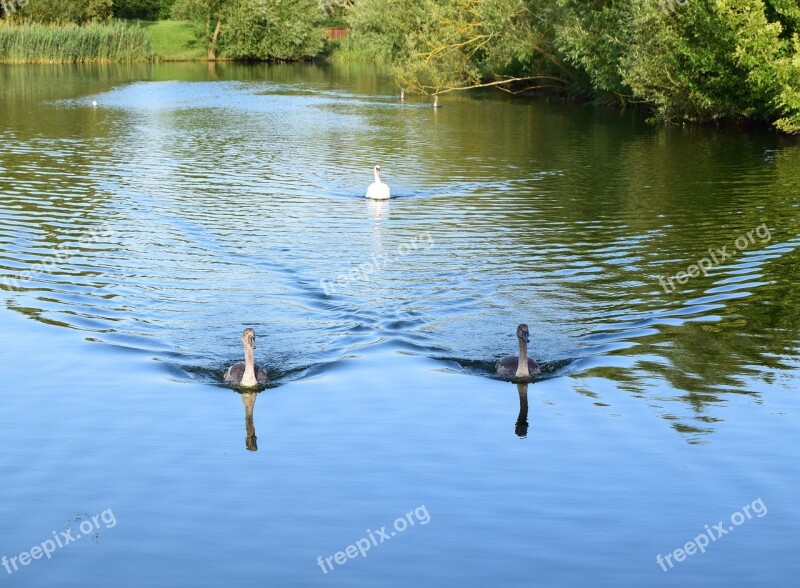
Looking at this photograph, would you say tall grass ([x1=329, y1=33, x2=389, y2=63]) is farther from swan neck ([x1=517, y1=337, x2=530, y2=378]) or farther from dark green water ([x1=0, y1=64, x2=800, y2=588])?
swan neck ([x1=517, y1=337, x2=530, y2=378])

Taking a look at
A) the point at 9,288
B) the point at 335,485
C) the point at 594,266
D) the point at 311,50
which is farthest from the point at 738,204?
the point at 311,50

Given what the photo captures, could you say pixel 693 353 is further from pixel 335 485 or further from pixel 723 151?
pixel 723 151

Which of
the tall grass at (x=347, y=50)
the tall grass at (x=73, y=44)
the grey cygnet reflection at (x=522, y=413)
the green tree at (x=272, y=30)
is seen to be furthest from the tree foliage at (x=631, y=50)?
the tall grass at (x=347, y=50)

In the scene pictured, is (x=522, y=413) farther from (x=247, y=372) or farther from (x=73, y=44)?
(x=73, y=44)

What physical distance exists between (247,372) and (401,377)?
2116mm

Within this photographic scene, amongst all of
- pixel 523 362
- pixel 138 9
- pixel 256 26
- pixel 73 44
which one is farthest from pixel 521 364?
pixel 138 9

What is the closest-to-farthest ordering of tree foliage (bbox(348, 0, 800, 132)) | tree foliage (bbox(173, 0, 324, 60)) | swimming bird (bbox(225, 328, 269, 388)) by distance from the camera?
swimming bird (bbox(225, 328, 269, 388))
tree foliage (bbox(348, 0, 800, 132))
tree foliage (bbox(173, 0, 324, 60))

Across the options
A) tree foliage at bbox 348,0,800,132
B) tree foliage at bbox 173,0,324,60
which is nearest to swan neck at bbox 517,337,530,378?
tree foliage at bbox 348,0,800,132

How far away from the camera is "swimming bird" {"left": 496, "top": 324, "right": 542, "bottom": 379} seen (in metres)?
15.1

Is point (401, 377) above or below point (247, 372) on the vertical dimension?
below

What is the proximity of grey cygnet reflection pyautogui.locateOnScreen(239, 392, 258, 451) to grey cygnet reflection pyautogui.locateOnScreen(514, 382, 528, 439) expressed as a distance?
3128 millimetres

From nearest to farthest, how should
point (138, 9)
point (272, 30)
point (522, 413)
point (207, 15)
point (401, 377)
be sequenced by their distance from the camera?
point (522, 413), point (401, 377), point (207, 15), point (272, 30), point (138, 9)

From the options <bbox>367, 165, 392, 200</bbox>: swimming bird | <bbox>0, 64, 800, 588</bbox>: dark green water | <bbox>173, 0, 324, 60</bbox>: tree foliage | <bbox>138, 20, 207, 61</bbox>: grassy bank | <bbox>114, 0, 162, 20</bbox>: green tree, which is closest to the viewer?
<bbox>0, 64, 800, 588</bbox>: dark green water

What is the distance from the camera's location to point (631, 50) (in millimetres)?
47062
